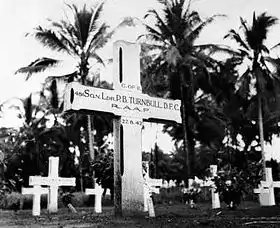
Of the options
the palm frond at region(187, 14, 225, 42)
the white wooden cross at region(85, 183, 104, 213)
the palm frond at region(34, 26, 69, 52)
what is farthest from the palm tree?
the white wooden cross at region(85, 183, 104, 213)

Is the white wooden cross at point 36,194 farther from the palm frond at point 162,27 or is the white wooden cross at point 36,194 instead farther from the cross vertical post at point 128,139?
the palm frond at point 162,27

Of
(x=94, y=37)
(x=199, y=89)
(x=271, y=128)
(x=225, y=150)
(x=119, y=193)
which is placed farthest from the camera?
(x=225, y=150)

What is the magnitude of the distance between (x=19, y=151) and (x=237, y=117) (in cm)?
1541

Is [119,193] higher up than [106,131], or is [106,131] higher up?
[106,131]

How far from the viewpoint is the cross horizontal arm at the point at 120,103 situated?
7.22 m

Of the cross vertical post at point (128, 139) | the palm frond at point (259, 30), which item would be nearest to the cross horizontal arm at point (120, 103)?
the cross vertical post at point (128, 139)

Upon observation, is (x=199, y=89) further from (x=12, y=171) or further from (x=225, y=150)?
(x=12, y=171)

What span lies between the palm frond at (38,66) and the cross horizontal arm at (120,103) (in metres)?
12.8

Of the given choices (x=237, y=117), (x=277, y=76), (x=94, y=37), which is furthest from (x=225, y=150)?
(x=94, y=37)

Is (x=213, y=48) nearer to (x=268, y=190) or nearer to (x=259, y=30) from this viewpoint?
(x=259, y=30)

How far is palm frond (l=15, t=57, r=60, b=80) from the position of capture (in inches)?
787

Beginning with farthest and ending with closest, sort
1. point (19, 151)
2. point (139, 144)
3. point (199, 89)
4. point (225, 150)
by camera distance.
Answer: point (225, 150) → point (19, 151) → point (199, 89) → point (139, 144)

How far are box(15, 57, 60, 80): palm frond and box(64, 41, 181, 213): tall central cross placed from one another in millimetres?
12622

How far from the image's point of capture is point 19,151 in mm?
29672
